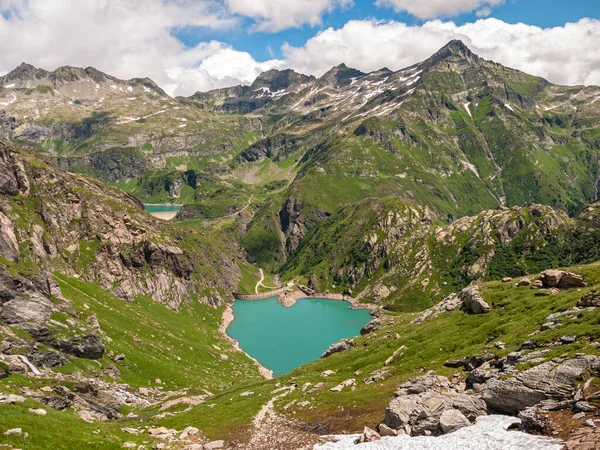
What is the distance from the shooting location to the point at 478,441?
98.9ft

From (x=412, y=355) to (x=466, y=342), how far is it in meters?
9.83

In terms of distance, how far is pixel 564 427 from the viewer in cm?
2753

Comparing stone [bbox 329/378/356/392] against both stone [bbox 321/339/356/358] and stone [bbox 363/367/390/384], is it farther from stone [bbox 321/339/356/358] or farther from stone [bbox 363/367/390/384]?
stone [bbox 321/339/356/358]

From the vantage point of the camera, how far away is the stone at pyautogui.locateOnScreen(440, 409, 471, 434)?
33.1m

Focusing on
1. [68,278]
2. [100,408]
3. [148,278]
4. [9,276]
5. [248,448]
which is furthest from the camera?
[148,278]

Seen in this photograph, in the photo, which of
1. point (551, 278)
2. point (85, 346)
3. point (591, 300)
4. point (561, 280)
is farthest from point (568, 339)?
point (85, 346)

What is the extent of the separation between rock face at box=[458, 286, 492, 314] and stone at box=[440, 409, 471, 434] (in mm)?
49740

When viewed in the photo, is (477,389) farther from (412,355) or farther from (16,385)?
(16,385)

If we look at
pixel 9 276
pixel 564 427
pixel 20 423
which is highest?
pixel 9 276

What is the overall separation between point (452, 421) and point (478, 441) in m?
3.33

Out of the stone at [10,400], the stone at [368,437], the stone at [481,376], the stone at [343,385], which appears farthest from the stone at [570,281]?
the stone at [10,400]

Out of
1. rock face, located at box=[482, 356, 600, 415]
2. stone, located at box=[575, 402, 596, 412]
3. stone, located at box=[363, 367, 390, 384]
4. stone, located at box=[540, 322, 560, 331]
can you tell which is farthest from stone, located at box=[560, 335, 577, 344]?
stone, located at box=[363, 367, 390, 384]

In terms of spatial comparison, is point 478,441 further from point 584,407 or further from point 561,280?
point 561,280

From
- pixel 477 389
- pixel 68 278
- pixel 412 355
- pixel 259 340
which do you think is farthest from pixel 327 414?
pixel 259 340
